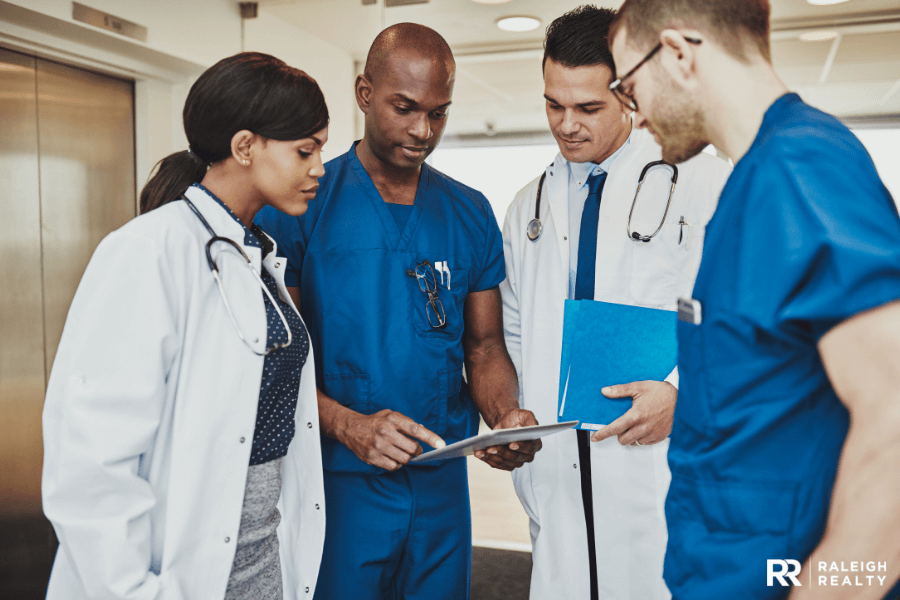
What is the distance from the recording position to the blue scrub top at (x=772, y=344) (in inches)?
25.9

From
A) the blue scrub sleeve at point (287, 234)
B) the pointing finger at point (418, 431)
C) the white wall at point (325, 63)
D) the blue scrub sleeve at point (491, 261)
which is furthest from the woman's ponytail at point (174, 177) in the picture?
the white wall at point (325, 63)

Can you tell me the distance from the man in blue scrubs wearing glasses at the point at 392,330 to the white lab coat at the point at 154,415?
0.42m

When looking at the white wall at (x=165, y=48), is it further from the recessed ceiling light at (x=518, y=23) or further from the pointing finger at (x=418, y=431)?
the pointing finger at (x=418, y=431)

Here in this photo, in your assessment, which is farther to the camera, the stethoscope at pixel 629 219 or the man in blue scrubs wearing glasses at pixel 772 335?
the stethoscope at pixel 629 219

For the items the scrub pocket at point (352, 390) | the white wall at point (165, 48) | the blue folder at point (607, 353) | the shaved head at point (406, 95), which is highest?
the white wall at point (165, 48)

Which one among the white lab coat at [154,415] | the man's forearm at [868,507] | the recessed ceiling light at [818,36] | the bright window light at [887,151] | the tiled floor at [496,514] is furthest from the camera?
the tiled floor at [496,514]

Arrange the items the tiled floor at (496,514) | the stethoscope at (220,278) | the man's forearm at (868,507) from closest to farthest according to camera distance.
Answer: the man's forearm at (868,507) → the stethoscope at (220,278) → the tiled floor at (496,514)

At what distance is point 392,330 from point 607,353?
509 mm

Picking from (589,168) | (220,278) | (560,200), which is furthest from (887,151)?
(220,278)

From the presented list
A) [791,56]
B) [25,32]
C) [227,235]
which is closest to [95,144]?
[25,32]

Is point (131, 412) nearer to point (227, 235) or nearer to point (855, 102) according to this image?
point (227, 235)

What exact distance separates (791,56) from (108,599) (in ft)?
11.4

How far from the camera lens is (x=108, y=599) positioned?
3.20 feet

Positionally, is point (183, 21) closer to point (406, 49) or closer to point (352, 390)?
point (406, 49)
